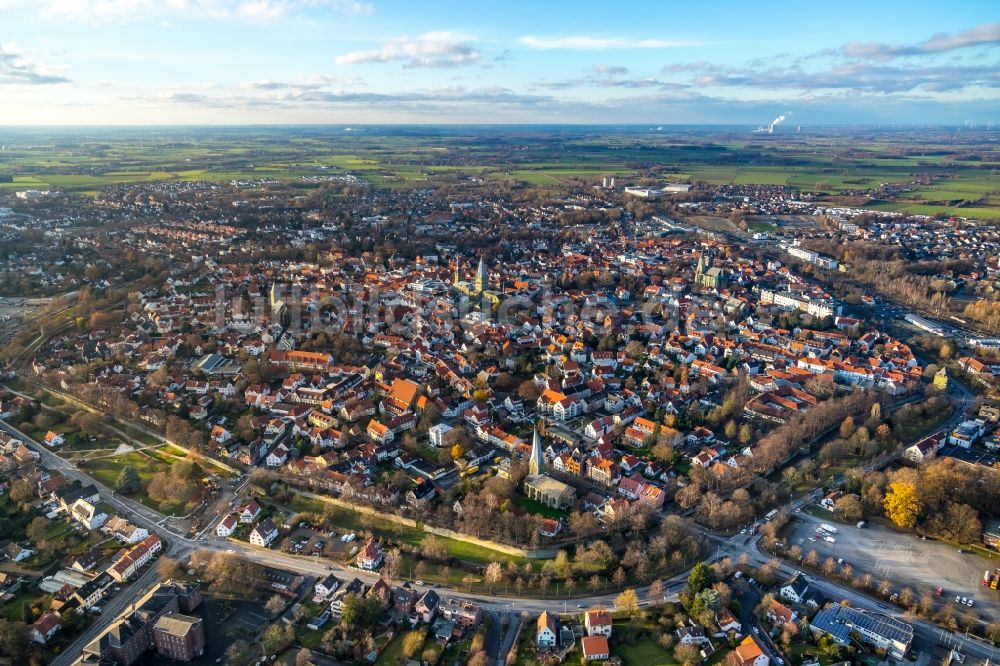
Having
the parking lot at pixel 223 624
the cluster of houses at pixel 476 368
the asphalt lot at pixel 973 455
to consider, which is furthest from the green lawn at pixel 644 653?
the asphalt lot at pixel 973 455

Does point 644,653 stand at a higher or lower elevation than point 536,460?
lower

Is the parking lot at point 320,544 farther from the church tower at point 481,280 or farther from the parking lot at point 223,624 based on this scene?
the church tower at point 481,280

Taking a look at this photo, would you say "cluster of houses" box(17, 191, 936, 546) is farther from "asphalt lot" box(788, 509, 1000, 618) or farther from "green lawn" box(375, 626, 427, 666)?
"green lawn" box(375, 626, 427, 666)

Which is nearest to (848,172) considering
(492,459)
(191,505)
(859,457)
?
(859,457)

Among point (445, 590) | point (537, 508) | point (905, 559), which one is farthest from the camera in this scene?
point (537, 508)

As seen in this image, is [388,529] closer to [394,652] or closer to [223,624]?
[394,652]

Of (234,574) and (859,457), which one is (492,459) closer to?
(234,574)

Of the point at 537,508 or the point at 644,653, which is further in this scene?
the point at 537,508

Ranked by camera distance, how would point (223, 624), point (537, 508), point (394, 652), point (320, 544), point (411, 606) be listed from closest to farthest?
point (394, 652), point (223, 624), point (411, 606), point (320, 544), point (537, 508)

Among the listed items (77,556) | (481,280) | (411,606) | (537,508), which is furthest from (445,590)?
(481,280)
